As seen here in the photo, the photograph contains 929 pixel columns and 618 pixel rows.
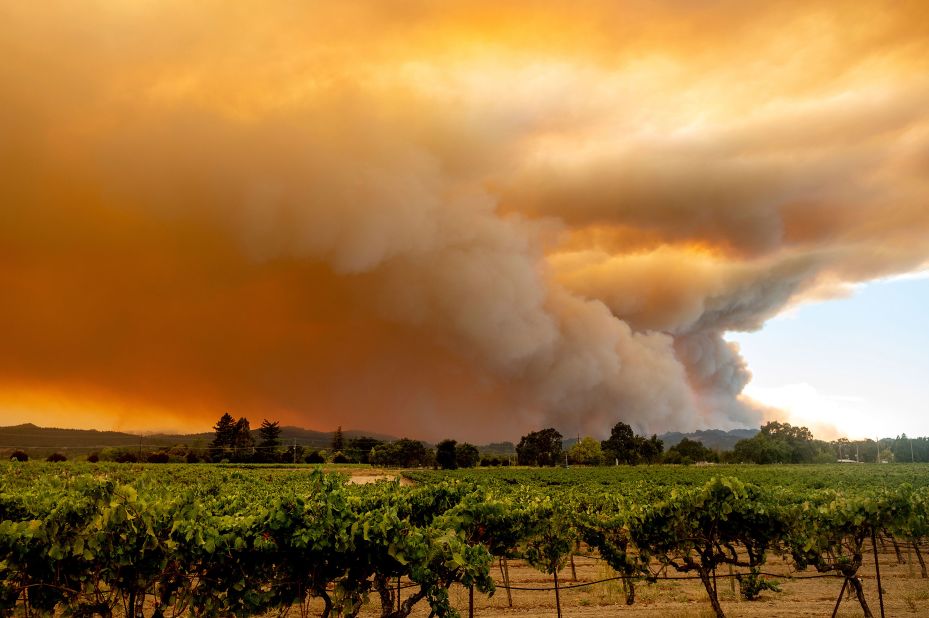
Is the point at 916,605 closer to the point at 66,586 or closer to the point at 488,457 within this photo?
the point at 66,586

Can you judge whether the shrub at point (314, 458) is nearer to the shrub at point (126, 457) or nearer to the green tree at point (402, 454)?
the green tree at point (402, 454)

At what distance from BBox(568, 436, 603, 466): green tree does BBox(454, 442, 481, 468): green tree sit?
166 ft

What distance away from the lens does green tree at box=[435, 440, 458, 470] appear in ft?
488

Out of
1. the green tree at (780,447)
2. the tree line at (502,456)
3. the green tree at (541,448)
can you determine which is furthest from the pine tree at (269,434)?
the green tree at (780,447)

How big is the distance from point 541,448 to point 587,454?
65.8 feet

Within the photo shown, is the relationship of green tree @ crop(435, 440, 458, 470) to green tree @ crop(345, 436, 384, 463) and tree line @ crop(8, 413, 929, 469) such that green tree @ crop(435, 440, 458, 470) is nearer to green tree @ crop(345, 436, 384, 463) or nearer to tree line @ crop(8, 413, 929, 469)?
tree line @ crop(8, 413, 929, 469)

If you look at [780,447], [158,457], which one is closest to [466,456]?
[158,457]

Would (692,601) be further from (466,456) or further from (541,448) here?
(541,448)

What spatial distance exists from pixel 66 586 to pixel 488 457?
6713 inches

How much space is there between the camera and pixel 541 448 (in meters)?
184

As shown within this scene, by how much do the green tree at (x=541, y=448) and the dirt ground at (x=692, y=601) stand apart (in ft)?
522

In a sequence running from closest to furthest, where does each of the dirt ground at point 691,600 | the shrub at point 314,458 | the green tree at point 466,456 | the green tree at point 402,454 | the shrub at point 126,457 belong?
the dirt ground at point 691,600 < the shrub at point 126,457 < the shrub at point 314,458 < the green tree at point 402,454 < the green tree at point 466,456

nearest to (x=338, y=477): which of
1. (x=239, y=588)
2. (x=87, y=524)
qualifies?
Answer: (x=239, y=588)

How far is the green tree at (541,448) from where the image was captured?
183 m
